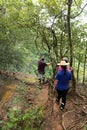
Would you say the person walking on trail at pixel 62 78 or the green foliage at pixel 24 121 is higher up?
the person walking on trail at pixel 62 78

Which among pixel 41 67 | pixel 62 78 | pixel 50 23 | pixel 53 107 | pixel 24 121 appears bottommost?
pixel 53 107

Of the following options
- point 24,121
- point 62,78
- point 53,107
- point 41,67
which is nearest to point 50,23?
point 41,67

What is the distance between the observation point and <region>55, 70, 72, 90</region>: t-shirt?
283 inches

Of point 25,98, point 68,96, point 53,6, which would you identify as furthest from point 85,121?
point 53,6

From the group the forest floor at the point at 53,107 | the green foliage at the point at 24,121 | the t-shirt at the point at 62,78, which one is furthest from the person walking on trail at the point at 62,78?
the green foliage at the point at 24,121

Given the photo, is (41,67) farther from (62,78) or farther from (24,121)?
(24,121)

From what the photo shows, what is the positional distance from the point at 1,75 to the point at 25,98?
6365mm

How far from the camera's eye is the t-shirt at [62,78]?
7.20m

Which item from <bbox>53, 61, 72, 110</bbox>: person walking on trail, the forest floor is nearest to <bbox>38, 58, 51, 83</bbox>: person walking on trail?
the forest floor

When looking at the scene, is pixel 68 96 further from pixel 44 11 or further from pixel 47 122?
pixel 44 11

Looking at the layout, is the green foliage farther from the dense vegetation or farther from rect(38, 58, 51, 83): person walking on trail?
rect(38, 58, 51, 83): person walking on trail

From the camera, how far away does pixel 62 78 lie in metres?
7.25

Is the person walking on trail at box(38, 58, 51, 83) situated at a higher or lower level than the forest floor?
higher

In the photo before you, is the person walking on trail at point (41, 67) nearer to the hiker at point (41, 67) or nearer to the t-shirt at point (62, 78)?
the hiker at point (41, 67)
